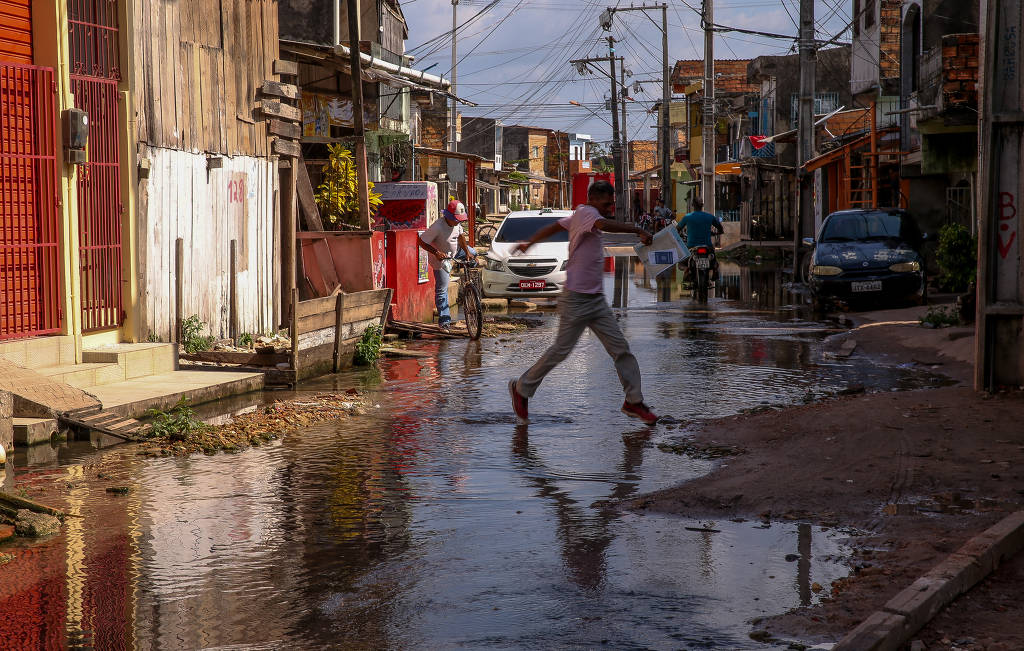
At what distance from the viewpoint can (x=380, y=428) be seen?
924 cm

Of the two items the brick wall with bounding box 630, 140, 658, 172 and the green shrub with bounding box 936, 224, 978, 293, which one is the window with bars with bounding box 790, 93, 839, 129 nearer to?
the green shrub with bounding box 936, 224, 978, 293

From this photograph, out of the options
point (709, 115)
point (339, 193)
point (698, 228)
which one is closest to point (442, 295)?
point (339, 193)

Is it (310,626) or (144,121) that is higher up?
(144,121)

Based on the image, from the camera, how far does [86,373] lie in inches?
405

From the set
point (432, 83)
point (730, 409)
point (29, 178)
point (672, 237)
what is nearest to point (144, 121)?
point (29, 178)

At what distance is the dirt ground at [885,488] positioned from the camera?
4.52 metres

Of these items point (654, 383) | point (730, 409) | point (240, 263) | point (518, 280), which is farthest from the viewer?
point (518, 280)

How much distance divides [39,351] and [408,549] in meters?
6.22

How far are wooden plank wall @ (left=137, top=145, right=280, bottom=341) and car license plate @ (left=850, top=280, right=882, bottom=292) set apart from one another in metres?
10.3

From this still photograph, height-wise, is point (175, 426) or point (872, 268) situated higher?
point (872, 268)

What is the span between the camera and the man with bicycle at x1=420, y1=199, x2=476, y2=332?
16.5 metres

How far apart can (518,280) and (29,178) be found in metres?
12.1

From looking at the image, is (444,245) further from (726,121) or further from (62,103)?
(726,121)

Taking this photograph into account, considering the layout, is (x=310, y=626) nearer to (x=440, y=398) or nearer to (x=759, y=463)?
(x=759, y=463)
